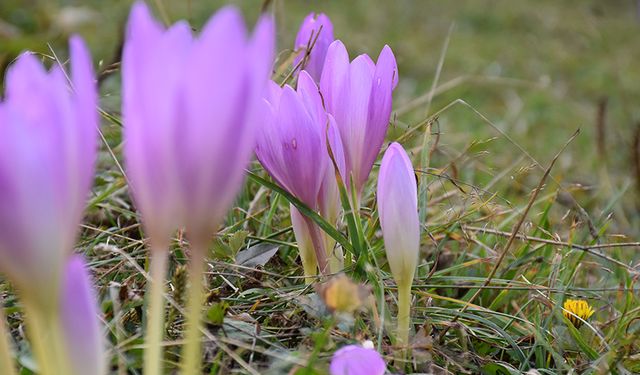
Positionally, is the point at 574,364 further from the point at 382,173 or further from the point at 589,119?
the point at 589,119

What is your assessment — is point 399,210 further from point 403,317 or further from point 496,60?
point 496,60

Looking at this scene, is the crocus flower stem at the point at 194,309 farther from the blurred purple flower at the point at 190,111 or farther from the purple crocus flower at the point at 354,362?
the purple crocus flower at the point at 354,362

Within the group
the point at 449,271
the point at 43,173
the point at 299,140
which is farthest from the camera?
the point at 449,271

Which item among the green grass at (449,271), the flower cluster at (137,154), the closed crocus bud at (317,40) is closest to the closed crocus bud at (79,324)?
the flower cluster at (137,154)

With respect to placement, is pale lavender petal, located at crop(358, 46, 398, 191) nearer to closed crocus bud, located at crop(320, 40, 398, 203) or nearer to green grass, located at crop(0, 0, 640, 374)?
closed crocus bud, located at crop(320, 40, 398, 203)

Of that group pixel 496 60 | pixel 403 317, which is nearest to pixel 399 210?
pixel 403 317

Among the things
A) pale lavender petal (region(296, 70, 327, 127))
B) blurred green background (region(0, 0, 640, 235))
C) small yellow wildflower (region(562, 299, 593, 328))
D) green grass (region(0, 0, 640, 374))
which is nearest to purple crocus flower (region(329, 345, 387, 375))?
green grass (region(0, 0, 640, 374))
